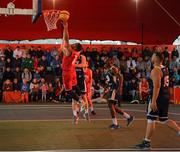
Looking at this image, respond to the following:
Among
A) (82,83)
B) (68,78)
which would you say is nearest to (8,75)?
(82,83)

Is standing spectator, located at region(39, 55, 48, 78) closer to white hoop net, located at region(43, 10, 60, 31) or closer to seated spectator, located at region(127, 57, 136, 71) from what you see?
seated spectator, located at region(127, 57, 136, 71)

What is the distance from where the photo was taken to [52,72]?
2609 cm

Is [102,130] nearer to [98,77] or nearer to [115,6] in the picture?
[98,77]

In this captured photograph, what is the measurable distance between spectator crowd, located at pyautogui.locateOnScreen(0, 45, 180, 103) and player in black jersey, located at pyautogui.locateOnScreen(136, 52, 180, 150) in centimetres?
1330

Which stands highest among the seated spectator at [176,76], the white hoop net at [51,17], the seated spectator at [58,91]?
the white hoop net at [51,17]

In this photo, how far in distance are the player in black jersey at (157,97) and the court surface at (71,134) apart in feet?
1.56

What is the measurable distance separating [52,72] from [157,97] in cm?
1549

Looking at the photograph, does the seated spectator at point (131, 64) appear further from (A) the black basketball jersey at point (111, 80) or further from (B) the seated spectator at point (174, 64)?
(A) the black basketball jersey at point (111, 80)

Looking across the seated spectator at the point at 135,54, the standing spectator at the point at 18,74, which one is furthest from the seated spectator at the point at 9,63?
the seated spectator at the point at 135,54

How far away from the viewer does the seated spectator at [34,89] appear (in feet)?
82.3

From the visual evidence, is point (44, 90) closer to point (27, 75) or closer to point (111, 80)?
point (27, 75)

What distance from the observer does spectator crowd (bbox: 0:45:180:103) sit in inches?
989

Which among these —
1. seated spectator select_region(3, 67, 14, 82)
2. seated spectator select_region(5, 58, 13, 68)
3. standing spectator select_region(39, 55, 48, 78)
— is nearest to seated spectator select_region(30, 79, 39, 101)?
standing spectator select_region(39, 55, 48, 78)

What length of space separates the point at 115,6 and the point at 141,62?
3.79m
